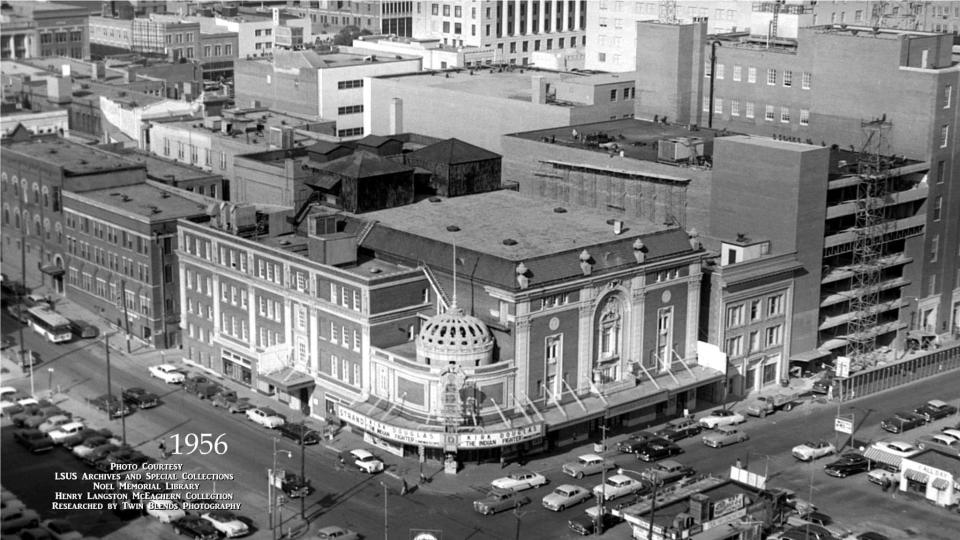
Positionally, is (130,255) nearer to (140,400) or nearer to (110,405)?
(140,400)

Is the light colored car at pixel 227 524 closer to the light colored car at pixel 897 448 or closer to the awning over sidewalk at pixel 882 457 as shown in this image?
the awning over sidewalk at pixel 882 457

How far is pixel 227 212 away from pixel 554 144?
3760cm

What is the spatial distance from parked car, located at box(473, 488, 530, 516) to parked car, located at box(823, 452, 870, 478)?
87.5ft

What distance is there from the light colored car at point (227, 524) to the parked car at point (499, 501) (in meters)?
18.2

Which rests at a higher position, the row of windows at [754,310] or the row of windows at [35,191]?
the row of windows at [35,191]

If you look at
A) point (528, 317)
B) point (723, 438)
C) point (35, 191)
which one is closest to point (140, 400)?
point (528, 317)

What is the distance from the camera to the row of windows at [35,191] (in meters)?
171

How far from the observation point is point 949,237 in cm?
16375

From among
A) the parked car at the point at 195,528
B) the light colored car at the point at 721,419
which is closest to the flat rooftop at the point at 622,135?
the light colored car at the point at 721,419

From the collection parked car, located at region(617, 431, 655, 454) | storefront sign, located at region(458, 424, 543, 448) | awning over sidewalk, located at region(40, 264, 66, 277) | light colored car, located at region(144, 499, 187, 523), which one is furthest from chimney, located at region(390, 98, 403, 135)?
light colored car, located at region(144, 499, 187, 523)

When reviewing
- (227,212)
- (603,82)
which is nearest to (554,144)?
(603,82)

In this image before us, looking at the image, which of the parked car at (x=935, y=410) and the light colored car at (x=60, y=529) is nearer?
the light colored car at (x=60, y=529)

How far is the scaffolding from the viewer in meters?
152

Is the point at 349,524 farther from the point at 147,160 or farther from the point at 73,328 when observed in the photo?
the point at 147,160
